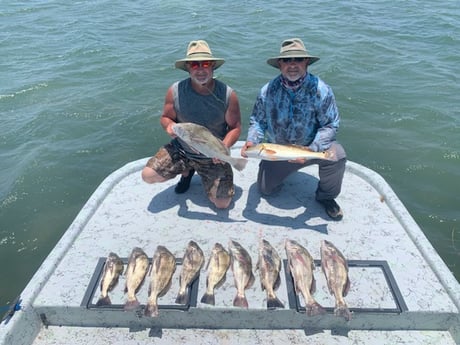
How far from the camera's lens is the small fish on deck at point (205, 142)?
4.48m

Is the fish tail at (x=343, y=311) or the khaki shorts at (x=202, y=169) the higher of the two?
the khaki shorts at (x=202, y=169)

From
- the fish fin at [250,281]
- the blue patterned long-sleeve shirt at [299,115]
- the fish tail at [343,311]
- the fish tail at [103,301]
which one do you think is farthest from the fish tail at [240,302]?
the blue patterned long-sleeve shirt at [299,115]

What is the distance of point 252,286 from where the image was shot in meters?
4.01

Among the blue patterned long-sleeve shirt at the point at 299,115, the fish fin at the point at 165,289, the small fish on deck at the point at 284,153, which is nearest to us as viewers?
the fish fin at the point at 165,289

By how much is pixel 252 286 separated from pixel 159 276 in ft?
3.18

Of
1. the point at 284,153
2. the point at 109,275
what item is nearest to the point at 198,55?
the point at 284,153

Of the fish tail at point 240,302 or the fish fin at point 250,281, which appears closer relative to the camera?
the fish tail at point 240,302

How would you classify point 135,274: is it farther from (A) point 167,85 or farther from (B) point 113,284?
(A) point 167,85

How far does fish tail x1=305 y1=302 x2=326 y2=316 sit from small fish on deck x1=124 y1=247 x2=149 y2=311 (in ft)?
5.25

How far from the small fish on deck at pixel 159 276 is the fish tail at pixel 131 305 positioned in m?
0.11

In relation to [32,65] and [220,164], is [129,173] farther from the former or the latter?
[32,65]

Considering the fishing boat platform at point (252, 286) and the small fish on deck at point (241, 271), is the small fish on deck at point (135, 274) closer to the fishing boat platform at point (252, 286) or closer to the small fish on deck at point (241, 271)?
the fishing boat platform at point (252, 286)

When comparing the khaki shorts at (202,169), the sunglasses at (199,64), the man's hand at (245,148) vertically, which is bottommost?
the khaki shorts at (202,169)

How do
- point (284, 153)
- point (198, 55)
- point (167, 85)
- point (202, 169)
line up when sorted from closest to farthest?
point (284, 153), point (198, 55), point (202, 169), point (167, 85)
